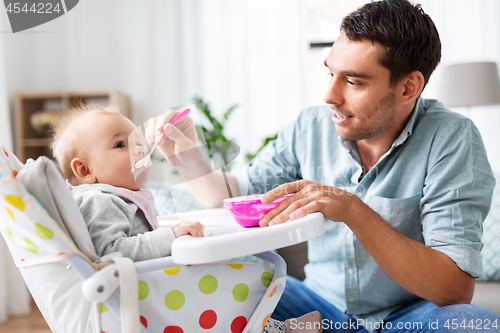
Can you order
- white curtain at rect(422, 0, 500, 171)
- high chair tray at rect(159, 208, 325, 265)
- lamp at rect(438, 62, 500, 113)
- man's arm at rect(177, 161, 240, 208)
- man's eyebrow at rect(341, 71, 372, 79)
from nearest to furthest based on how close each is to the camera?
1. high chair tray at rect(159, 208, 325, 265)
2. man's arm at rect(177, 161, 240, 208)
3. man's eyebrow at rect(341, 71, 372, 79)
4. lamp at rect(438, 62, 500, 113)
5. white curtain at rect(422, 0, 500, 171)

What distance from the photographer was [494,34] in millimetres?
3119

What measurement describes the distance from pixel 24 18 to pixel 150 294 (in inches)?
122

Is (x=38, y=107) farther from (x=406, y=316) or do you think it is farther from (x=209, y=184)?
(x=406, y=316)

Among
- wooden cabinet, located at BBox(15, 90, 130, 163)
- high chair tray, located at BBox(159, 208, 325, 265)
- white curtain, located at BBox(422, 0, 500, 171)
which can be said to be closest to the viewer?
high chair tray, located at BBox(159, 208, 325, 265)

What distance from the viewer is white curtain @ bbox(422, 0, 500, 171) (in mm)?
3131

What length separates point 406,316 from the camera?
106cm

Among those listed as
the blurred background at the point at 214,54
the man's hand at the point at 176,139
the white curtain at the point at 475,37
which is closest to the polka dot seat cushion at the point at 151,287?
the man's hand at the point at 176,139

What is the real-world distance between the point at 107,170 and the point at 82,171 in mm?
70

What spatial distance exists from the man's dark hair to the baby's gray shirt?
2.61ft

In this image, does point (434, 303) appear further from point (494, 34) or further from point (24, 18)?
point (24, 18)

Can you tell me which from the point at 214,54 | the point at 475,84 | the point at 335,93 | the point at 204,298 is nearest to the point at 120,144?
the point at 204,298

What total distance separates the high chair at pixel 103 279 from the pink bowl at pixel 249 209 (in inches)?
3.6

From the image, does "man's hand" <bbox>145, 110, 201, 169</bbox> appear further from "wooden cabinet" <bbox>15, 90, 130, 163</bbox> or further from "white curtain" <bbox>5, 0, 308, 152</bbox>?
"white curtain" <bbox>5, 0, 308, 152</bbox>

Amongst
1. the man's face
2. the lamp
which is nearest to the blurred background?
the lamp
